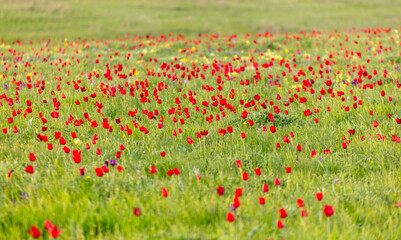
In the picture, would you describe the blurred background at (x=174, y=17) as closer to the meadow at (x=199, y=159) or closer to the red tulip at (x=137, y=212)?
the meadow at (x=199, y=159)

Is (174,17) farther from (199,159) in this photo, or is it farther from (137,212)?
(137,212)

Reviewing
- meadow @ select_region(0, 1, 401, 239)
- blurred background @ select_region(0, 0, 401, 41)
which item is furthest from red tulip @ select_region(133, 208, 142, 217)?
blurred background @ select_region(0, 0, 401, 41)

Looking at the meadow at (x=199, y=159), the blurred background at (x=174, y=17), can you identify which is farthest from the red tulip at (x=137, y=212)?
the blurred background at (x=174, y=17)

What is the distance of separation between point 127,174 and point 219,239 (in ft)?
3.85

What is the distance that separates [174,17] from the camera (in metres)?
26.8

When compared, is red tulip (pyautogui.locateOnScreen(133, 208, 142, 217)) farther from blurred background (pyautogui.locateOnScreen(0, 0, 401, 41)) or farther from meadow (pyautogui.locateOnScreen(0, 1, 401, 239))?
blurred background (pyautogui.locateOnScreen(0, 0, 401, 41))

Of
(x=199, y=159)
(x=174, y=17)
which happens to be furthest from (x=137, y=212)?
(x=174, y=17)

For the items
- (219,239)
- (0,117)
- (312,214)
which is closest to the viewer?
(219,239)

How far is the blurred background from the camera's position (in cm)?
2131

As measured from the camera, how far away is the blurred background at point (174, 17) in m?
21.3

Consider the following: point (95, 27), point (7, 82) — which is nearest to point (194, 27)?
point (95, 27)

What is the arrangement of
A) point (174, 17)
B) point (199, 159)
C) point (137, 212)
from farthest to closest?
point (174, 17) → point (199, 159) → point (137, 212)

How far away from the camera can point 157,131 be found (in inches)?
175

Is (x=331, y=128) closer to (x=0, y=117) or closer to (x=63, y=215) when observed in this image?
(x=63, y=215)
